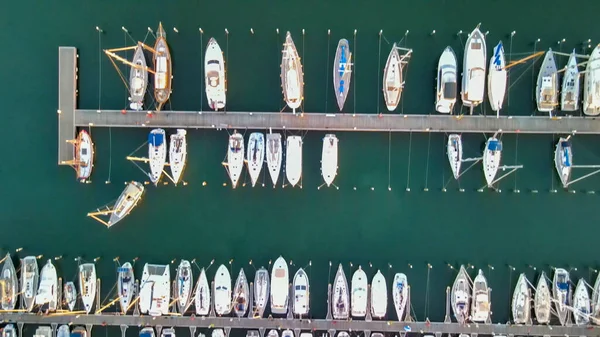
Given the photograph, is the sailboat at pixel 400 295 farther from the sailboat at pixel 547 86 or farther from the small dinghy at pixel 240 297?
the sailboat at pixel 547 86

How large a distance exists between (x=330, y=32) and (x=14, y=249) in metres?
11.3

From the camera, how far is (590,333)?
10.3 meters

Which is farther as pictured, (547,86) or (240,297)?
(240,297)

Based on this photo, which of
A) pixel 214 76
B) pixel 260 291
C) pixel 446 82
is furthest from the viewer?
pixel 260 291

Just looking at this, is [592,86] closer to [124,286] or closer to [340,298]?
[340,298]

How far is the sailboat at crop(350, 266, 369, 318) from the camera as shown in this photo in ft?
34.6

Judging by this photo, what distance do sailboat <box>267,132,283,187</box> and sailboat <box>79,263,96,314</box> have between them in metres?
6.05

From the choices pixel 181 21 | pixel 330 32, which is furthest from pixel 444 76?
pixel 181 21

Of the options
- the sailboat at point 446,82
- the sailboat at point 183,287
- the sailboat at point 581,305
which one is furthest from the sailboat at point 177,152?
the sailboat at point 581,305

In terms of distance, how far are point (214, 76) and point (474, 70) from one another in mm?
7241

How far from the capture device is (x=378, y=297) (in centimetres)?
1056

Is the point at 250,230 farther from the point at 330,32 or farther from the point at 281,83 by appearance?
the point at 330,32

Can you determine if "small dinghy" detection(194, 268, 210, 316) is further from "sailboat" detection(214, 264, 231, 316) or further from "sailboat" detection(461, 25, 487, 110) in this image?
"sailboat" detection(461, 25, 487, 110)

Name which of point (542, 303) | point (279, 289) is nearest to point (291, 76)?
point (279, 289)
